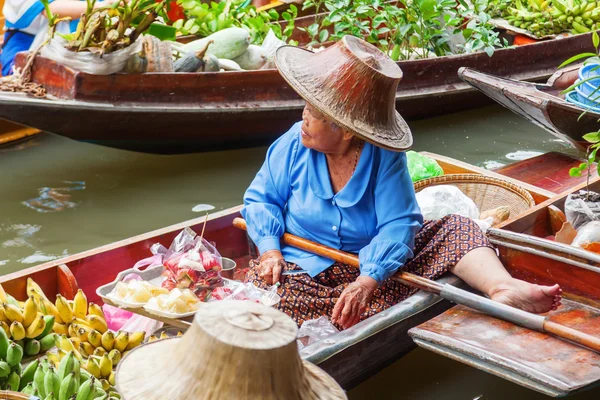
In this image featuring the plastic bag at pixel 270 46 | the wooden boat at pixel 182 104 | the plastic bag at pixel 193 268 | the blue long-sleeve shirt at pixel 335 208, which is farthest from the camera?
the plastic bag at pixel 270 46

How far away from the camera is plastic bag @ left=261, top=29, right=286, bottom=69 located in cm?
559

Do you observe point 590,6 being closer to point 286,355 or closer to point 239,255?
point 239,255

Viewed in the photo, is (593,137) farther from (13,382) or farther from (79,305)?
(13,382)

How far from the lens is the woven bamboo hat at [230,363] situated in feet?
4.32

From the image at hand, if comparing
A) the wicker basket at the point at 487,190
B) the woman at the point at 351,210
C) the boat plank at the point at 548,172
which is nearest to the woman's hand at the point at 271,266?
the woman at the point at 351,210

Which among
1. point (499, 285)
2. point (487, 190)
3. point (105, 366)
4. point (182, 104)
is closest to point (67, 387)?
point (105, 366)

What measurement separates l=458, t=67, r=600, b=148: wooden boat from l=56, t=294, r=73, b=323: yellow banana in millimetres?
2420

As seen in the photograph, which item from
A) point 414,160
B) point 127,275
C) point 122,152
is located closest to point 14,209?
point 122,152

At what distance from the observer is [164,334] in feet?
8.90

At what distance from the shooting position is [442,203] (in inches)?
141

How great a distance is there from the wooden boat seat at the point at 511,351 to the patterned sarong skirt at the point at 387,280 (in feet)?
0.99

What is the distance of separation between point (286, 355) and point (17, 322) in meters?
1.31

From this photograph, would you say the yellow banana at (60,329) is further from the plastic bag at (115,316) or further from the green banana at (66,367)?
the green banana at (66,367)

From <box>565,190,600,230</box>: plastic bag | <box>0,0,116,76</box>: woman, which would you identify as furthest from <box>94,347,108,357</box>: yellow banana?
<box>0,0,116,76</box>: woman
